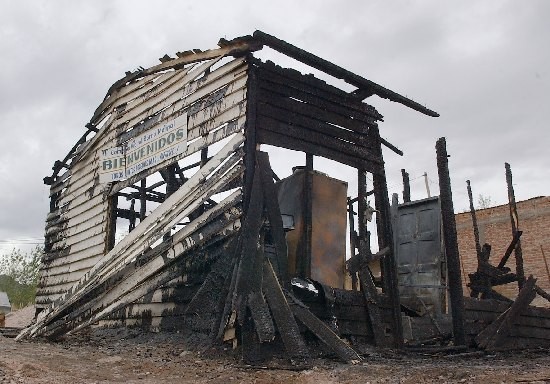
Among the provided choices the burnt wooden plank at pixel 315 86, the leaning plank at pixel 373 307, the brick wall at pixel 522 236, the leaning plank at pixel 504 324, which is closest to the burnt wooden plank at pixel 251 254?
the burnt wooden plank at pixel 315 86

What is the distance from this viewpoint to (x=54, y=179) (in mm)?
13625

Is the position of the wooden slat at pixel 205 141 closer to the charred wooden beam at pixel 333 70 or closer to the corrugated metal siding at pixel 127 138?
the corrugated metal siding at pixel 127 138

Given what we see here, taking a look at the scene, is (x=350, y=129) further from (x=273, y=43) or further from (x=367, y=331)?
(x=367, y=331)

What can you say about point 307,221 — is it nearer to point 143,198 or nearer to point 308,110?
point 308,110

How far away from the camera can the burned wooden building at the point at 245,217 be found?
20.7 feet

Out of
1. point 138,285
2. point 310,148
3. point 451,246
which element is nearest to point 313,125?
point 310,148

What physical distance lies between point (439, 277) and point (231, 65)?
21.4ft

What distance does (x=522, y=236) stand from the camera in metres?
22.1

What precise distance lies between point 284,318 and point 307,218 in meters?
2.60

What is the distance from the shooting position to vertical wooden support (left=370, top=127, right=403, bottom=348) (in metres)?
7.98

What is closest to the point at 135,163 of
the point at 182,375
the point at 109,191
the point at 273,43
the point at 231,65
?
the point at 109,191

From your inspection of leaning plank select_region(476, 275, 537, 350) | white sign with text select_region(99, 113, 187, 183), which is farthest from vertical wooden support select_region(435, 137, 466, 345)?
white sign with text select_region(99, 113, 187, 183)

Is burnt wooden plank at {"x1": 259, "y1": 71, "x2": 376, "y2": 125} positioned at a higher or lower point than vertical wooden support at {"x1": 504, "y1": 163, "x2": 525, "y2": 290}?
higher

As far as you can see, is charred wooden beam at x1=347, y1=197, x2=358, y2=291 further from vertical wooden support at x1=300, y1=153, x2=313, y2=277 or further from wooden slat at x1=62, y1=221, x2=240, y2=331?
wooden slat at x1=62, y1=221, x2=240, y2=331
